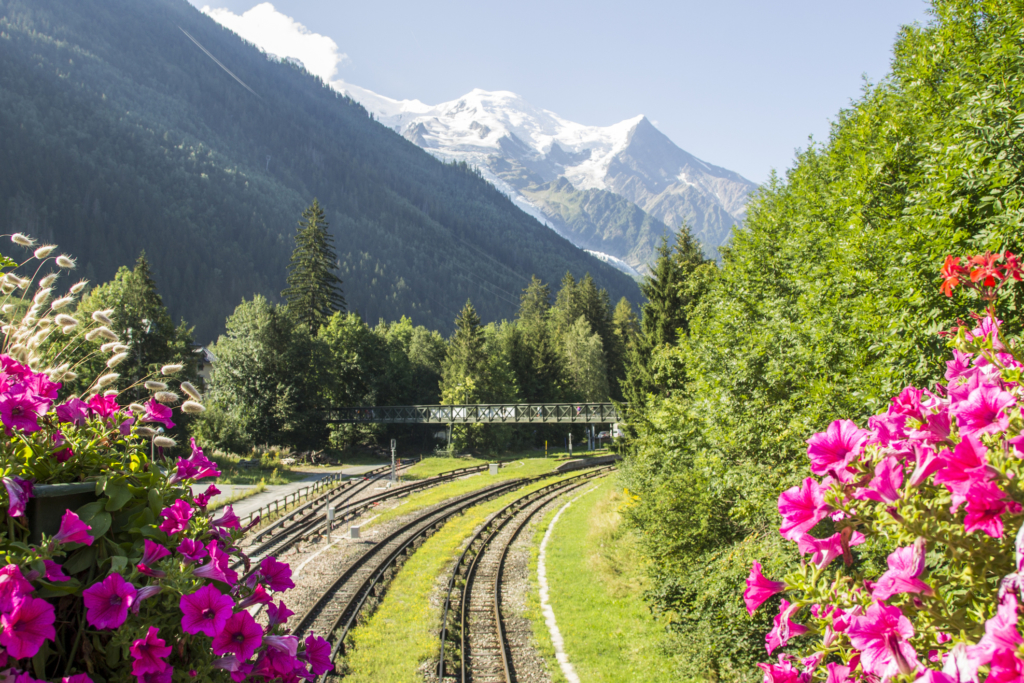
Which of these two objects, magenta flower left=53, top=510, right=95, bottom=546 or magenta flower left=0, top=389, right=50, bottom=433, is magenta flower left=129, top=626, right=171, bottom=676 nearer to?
magenta flower left=53, top=510, right=95, bottom=546

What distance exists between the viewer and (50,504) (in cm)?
210

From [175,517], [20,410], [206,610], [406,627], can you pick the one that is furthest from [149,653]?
[406,627]

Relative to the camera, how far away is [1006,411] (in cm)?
178

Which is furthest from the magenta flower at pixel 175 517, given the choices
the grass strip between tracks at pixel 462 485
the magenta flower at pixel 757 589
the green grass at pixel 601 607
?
the grass strip between tracks at pixel 462 485

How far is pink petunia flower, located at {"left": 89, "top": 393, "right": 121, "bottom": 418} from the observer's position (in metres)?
2.58

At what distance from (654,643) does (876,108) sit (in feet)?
47.0

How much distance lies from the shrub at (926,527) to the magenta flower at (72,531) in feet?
7.30

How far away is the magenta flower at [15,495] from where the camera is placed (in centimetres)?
187

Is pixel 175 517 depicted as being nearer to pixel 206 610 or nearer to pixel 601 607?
pixel 206 610

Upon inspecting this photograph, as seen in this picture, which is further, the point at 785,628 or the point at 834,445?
the point at 785,628

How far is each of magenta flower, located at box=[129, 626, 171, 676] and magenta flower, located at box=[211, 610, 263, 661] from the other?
160 millimetres

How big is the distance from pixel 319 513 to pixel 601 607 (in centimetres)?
1491

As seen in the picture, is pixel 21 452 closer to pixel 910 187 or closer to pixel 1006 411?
pixel 1006 411

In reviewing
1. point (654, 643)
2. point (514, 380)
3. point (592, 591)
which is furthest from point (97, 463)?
point (514, 380)
